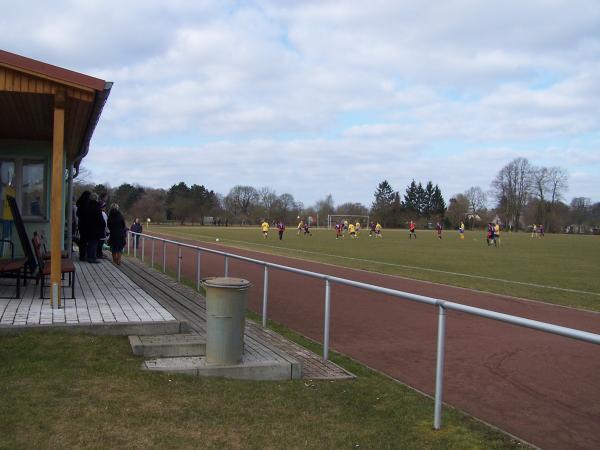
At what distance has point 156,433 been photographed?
4160mm

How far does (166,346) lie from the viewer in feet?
19.9

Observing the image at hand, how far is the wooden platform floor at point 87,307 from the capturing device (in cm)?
672

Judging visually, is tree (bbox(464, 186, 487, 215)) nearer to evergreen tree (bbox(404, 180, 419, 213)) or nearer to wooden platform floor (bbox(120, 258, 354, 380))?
evergreen tree (bbox(404, 180, 419, 213))

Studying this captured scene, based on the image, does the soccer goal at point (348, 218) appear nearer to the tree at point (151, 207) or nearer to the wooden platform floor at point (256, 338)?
the tree at point (151, 207)

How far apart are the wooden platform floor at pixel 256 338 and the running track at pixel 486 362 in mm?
615

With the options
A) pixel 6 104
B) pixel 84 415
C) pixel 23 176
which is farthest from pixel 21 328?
pixel 23 176

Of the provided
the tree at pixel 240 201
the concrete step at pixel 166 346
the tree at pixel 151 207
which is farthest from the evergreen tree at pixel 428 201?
the concrete step at pixel 166 346

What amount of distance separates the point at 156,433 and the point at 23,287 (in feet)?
20.1

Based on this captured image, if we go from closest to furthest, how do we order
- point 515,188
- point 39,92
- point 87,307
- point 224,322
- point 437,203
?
point 224,322
point 39,92
point 87,307
point 515,188
point 437,203

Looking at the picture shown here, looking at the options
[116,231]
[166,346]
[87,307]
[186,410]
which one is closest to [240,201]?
[116,231]

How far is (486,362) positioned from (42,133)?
874 centimetres

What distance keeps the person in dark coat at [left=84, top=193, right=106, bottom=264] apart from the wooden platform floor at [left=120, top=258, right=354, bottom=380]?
2.10 metres

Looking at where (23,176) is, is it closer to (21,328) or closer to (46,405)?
(21,328)

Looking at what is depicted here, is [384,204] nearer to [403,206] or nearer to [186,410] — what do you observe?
[403,206]
